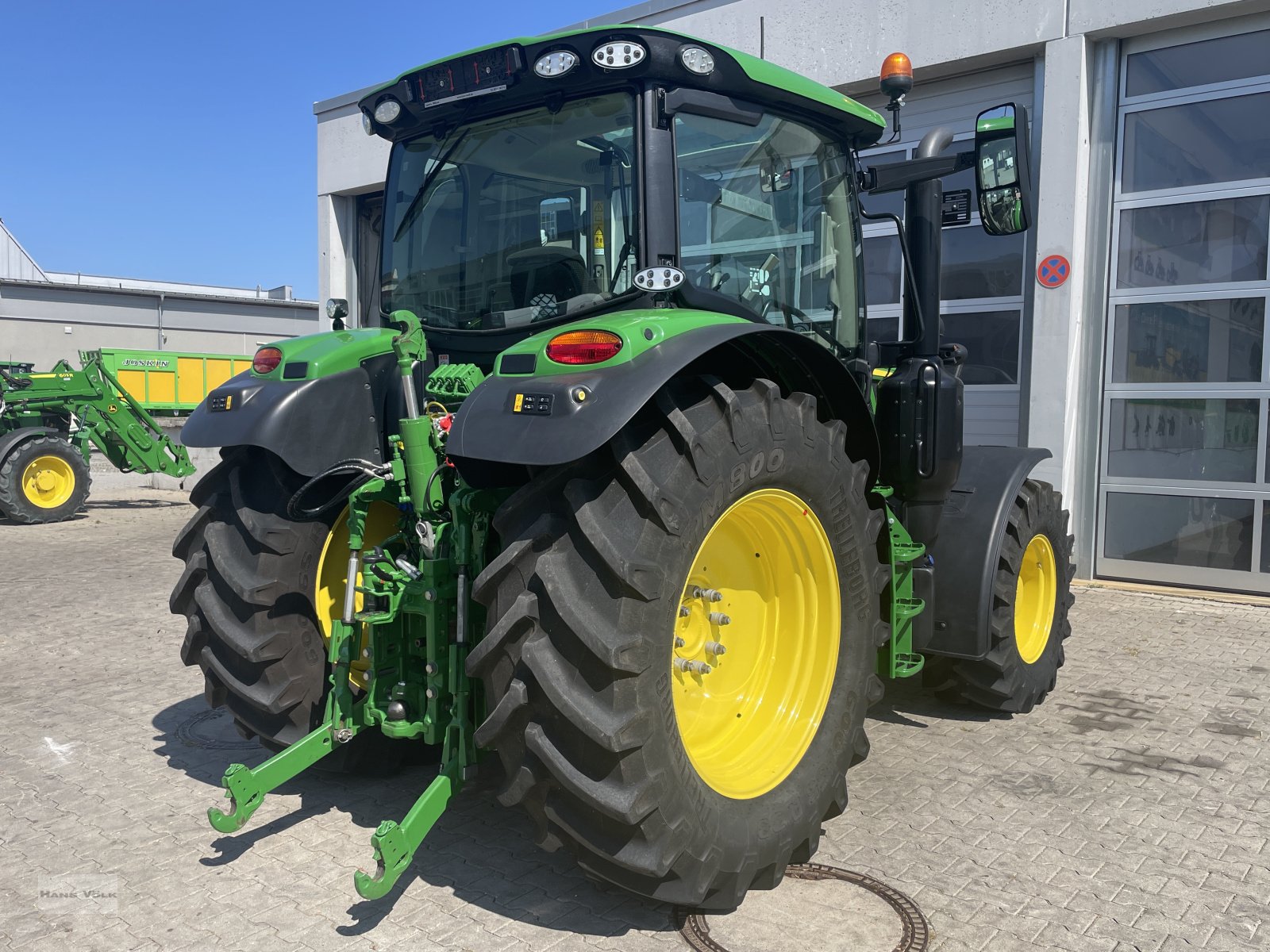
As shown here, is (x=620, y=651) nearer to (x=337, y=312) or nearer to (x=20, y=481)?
(x=337, y=312)

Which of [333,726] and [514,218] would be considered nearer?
[333,726]

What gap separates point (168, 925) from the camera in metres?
2.76

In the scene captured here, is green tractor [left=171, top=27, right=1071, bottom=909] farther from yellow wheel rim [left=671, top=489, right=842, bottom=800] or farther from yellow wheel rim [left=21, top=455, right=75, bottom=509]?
yellow wheel rim [left=21, top=455, right=75, bottom=509]

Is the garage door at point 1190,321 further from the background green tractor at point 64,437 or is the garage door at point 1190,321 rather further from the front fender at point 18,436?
the front fender at point 18,436

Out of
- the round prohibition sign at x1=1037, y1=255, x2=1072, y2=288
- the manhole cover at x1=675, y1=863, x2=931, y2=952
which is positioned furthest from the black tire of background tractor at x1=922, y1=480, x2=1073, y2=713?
the round prohibition sign at x1=1037, y1=255, x2=1072, y2=288

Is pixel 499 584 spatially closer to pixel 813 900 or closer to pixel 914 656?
pixel 813 900

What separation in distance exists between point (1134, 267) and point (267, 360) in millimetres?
7044

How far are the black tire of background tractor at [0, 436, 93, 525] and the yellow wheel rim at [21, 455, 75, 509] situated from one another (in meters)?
0.07

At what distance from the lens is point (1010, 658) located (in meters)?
4.54

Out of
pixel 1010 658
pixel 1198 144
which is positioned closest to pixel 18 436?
pixel 1010 658

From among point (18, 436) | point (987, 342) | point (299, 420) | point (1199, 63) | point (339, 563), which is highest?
point (1199, 63)

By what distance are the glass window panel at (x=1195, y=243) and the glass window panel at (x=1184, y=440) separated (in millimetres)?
962

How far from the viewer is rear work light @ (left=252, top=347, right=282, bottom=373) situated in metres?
3.69

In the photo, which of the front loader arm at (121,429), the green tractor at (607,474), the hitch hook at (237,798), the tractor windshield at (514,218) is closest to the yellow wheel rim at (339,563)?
the green tractor at (607,474)
